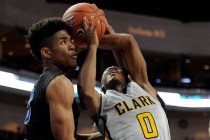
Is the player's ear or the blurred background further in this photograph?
the blurred background

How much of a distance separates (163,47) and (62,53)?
2108 centimetres

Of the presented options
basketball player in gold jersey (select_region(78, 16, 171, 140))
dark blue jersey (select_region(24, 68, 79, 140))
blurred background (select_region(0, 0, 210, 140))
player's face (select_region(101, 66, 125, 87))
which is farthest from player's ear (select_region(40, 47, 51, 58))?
blurred background (select_region(0, 0, 210, 140))

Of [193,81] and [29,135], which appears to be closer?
[29,135]

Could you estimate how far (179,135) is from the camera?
24094 mm

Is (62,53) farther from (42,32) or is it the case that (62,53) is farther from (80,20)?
(80,20)

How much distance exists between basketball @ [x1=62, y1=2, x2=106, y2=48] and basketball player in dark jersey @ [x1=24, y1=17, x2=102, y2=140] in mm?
172

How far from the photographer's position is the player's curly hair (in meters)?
3.42

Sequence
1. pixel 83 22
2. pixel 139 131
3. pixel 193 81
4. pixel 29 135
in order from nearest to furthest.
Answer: pixel 29 135, pixel 83 22, pixel 139 131, pixel 193 81

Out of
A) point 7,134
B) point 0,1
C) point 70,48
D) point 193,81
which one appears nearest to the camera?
point 70,48

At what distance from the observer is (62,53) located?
338cm

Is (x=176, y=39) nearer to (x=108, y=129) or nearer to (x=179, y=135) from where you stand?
(x=179, y=135)

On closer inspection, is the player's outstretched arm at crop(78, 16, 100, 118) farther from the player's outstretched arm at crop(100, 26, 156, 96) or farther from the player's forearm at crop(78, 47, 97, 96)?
the player's outstretched arm at crop(100, 26, 156, 96)

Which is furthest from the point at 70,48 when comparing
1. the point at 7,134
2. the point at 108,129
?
the point at 7,134

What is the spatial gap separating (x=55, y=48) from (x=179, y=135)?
21424 millimetres
